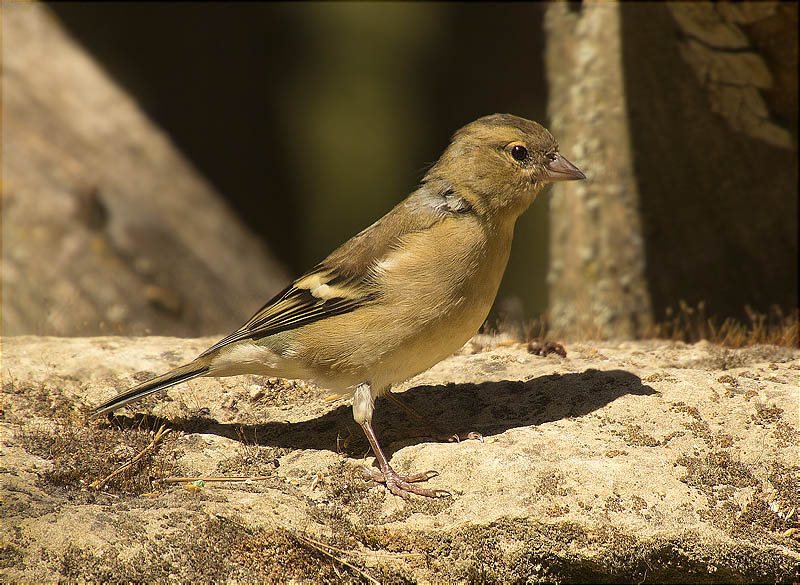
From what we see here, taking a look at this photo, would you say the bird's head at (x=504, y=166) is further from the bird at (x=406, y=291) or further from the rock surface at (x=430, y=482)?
the rock surface at (x=430, y=482)

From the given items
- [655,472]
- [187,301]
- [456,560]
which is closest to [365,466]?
[456,560]

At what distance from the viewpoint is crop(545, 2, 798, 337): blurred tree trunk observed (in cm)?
857

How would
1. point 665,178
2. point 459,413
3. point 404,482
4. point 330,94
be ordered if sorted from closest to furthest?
point 404,482, point 459,413, point 665,178, point 330,94

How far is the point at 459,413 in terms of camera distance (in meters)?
4.62

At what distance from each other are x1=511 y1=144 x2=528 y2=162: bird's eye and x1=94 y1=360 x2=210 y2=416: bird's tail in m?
2.15

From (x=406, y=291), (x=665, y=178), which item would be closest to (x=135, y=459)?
(x=406, y=291)

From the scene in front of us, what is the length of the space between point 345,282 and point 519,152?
49.9 inches

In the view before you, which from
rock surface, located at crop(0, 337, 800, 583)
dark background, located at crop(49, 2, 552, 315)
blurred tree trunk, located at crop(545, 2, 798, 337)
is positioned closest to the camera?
rock surface, located at crop(0, 337, 800, 583)

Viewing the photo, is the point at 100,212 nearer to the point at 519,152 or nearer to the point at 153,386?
the point at 153,386

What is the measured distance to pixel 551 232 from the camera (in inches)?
397

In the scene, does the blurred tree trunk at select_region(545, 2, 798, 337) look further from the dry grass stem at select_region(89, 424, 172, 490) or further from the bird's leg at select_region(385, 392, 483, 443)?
the dry grass stem at select_region(89, 424, 172, 490)

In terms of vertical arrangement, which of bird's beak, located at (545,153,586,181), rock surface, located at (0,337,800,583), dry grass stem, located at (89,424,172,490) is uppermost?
bird's beak, located at (545,153,586,181)

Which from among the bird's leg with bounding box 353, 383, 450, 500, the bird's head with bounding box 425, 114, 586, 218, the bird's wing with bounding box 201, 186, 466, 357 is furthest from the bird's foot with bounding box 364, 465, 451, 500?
the bird's head with bounding box 425, 114, 586, 218

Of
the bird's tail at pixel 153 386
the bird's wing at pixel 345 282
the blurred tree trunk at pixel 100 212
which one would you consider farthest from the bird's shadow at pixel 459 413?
the blurred tree trunk at pixel 100 212
